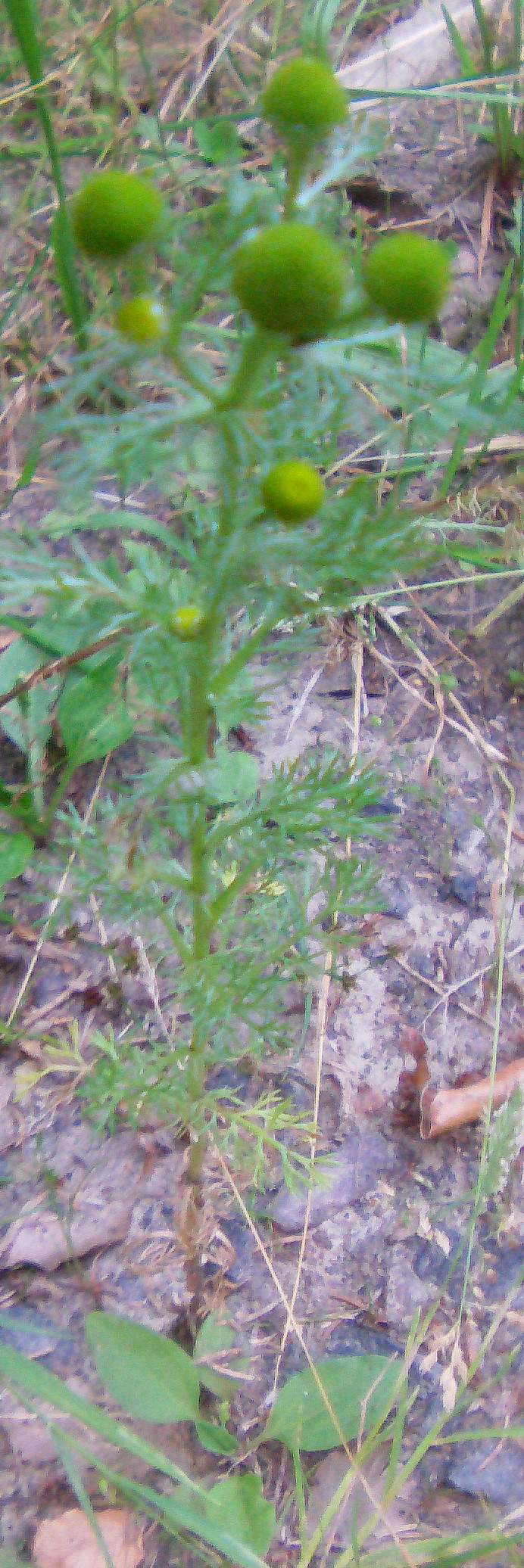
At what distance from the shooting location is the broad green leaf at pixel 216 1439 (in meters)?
1.43

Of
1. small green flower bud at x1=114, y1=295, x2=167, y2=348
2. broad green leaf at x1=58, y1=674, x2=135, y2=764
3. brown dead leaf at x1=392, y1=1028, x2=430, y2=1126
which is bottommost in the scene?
brown dead leaf at x1=392, y1=1028, x2=430, y2=1126

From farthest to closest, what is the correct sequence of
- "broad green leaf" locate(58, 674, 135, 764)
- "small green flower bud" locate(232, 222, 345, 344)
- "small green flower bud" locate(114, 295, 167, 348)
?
"broad green leaf" locate(58, 674, 135, 764) < "small green flower bud" locate(114, 295, 167, 348) < "small green flower bud" locate(232, 222, 345, 344)

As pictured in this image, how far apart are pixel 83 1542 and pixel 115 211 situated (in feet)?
5.21

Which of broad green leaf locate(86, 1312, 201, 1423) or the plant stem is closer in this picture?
the plant stem

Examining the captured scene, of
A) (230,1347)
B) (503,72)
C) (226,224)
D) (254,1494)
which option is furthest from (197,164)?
(254,1494)

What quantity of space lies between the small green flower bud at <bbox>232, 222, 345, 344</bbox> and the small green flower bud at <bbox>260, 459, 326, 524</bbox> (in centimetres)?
11

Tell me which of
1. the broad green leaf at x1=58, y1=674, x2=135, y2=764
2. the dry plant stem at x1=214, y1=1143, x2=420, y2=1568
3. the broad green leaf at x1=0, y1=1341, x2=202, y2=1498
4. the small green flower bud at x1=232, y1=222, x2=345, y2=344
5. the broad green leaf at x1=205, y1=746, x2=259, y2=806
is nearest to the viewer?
the small green flower bud at x1=232, y1=222, x2=345, y2=344

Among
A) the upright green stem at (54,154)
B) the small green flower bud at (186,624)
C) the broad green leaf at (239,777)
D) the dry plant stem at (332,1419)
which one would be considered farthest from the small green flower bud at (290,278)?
the dry plant stem at (332,1419)

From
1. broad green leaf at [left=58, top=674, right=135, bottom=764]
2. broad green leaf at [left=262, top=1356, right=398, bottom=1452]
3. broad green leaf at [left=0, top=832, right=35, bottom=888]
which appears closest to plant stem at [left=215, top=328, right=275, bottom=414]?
broad green leaf at [left=58, top=674, right=135, bottom=764]

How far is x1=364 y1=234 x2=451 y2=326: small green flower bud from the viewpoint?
0.75 meters

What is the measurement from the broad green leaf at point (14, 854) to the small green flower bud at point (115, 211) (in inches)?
43.5

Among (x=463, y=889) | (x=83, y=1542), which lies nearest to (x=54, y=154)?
(x=463, y=889)

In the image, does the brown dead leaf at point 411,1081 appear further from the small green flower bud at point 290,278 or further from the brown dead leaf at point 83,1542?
the small green flower bud at point 290,278

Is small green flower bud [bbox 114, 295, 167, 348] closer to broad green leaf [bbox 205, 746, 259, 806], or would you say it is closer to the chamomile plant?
the chamomile plant
